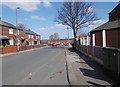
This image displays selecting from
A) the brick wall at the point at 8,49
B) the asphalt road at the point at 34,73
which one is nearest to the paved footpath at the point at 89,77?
the asphalt road at the point at 34,73

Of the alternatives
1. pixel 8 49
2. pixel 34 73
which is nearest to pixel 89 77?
pixel 34 73

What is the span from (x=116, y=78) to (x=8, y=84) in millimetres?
4565

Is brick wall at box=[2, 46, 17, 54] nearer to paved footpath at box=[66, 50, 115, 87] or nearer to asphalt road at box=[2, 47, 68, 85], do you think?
asphalt road at box=[2, 47, 68, 85]

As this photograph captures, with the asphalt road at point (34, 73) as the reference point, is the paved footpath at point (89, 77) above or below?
above

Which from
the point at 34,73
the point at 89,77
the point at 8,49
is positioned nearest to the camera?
the point at 89,77

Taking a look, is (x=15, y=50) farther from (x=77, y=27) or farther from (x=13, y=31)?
(x=77, y=27)

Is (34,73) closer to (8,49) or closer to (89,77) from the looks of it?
(89,77)

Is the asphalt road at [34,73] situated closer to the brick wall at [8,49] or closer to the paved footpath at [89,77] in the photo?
the paved footpath at [89,77]

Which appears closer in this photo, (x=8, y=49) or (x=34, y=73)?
(x=34, y=73)

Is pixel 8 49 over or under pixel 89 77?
over

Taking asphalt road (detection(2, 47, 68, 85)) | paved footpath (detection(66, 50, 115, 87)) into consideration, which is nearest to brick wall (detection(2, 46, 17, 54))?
asphalt road (detection(2, 47, 68, 85))

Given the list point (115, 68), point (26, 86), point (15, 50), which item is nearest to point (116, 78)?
point (115, 68)

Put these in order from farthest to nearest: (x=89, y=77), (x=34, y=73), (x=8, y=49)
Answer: (x=8, y=49), (x=34, y=73), (x=89, y=77)

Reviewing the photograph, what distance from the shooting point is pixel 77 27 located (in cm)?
6078
